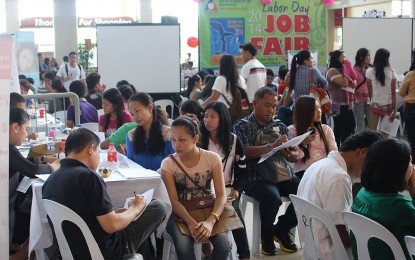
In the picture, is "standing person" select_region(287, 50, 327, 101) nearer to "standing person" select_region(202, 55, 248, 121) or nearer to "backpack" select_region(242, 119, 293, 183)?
"standing person" select_region(202, 55, 248, 121)

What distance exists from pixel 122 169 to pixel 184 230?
2.10ft

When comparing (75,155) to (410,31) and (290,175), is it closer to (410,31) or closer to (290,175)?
(290,175)

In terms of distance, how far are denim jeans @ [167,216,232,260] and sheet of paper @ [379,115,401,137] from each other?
450 cm

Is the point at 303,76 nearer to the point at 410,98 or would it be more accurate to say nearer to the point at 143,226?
the point at 410,98

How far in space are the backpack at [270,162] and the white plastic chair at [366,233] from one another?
1.80 meters

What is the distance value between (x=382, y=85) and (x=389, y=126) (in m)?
0.54

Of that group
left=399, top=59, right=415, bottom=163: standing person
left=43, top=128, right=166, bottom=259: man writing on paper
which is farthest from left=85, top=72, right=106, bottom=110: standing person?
left=43, top=128, right=166, bottom=259: man writing on paper

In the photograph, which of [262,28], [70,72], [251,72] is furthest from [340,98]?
[70,72]

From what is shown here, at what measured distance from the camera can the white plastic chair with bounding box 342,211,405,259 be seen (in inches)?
96.1

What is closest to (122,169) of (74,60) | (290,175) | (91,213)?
(91,213)

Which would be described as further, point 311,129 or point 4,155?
point 311,129

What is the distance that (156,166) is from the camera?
14.1ft

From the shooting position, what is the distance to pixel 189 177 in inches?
147

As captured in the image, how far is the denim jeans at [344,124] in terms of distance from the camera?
7727mm
